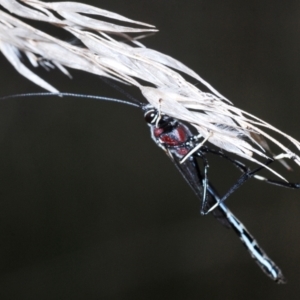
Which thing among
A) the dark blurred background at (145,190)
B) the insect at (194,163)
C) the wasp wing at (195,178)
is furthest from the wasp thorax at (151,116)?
the dark blurred background at (145,190)

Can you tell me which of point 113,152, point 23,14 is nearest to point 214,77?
point 113,152

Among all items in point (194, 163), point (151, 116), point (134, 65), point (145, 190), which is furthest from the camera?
point (145, 190)

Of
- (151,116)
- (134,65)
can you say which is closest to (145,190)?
(151,116)

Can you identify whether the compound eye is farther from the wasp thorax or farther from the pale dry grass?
the pale dry grass

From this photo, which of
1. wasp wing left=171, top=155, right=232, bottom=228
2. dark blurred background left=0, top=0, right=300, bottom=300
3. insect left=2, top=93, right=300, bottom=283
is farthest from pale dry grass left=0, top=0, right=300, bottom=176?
dark blurred background left=0, top=0, right=300, bottom=300

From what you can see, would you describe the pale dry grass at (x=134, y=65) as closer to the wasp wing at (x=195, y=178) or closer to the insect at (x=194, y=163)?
the insect at (x=194, y=163)

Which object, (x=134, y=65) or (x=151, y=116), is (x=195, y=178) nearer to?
(x=151, y=116)
